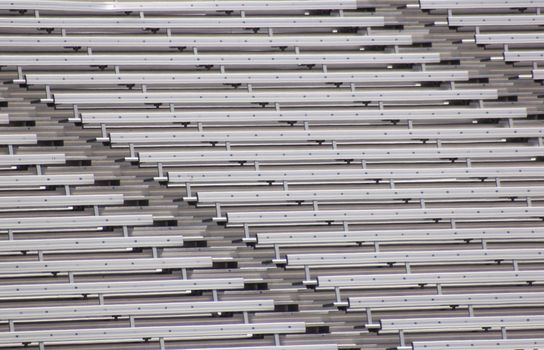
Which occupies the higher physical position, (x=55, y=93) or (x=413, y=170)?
(x=55, y=93)

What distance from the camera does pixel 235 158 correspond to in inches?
251

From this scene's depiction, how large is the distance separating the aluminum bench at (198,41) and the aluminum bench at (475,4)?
0.70 feet

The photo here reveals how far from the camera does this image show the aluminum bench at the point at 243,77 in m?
6.37

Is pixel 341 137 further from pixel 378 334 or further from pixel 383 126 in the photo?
pixel 378 334

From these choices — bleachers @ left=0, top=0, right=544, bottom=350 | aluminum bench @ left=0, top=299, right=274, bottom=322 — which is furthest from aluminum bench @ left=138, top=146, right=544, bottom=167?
aluminum bench @ left=0, top=299, right=274, bottom=322

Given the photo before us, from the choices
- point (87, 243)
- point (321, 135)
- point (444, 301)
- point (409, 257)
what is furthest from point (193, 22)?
point (444, 301)

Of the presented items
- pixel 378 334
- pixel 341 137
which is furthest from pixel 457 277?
pixel 341 137

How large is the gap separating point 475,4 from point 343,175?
1.31m

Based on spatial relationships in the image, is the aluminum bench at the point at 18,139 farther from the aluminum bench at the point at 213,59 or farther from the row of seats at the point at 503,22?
the row of seats at the point at 503,22

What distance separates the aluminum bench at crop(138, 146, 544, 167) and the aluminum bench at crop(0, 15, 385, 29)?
710 millimetres

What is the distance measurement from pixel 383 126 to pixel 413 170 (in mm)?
289

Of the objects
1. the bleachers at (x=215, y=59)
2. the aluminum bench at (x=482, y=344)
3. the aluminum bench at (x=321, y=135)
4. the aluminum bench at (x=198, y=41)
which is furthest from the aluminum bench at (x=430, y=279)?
the aluminum bench at (x=198, y=41)

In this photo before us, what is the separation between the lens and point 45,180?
20.2 feet

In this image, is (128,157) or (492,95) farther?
(492,95)
